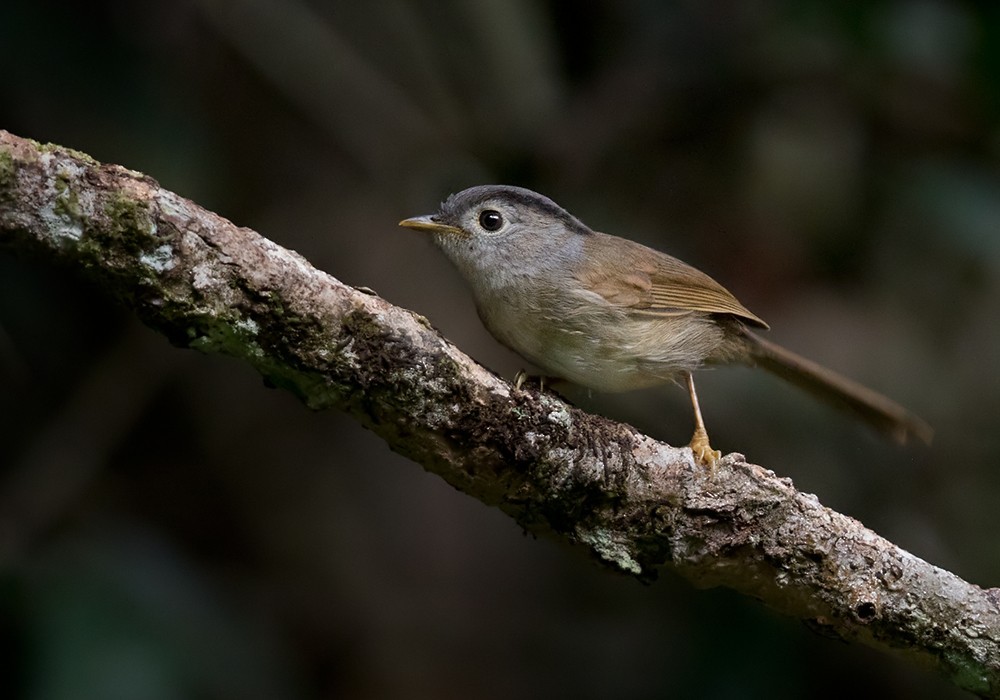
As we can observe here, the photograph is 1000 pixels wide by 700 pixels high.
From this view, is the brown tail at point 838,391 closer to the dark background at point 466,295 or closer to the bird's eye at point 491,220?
the dark background at point 466,295

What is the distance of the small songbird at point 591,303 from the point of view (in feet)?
10.1

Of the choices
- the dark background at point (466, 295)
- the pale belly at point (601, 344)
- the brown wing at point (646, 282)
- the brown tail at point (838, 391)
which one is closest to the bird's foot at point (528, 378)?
the pale belly at point (601, 344)

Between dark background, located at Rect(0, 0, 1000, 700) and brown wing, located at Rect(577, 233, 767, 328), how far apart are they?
3.84 ft

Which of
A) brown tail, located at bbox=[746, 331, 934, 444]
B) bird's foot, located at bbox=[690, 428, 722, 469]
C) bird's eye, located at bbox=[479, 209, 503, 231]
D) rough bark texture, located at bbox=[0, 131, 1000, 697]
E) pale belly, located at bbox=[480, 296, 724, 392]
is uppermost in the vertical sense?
brown tail, located at bbox=[746, 331, 934, 444]

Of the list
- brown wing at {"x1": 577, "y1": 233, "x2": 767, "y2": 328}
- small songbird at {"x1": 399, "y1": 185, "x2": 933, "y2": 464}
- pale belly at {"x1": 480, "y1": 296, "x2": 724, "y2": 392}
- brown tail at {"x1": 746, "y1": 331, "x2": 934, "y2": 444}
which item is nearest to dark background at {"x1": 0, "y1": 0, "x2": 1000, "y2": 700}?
brown tail at {"x1": 746, "y1": 331, "x2": 934, "y2": 444}

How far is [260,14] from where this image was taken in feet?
16.1

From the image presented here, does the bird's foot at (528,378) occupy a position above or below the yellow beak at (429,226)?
below

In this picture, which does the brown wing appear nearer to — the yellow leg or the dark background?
the yellow leg

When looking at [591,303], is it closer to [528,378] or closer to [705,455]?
[528,378]

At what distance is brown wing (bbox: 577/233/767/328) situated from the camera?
10.6ft

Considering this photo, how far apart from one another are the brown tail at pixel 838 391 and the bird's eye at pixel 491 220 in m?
1.00

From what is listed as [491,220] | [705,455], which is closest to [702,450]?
[705,455]

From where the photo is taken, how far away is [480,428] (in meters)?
2.22

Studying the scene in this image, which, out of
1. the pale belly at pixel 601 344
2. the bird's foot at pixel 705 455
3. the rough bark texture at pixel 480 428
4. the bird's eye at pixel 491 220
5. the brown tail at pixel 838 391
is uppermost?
the brown tail at pixel 838 391
